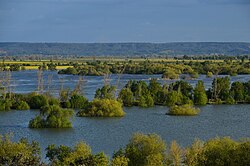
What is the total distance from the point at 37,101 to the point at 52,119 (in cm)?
1059

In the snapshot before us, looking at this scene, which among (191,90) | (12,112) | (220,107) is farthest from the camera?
(191,90)

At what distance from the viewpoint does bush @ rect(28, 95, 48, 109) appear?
47.5 meters

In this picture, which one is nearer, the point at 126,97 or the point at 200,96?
the point at 126,97

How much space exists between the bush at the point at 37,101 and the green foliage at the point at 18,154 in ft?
83.4

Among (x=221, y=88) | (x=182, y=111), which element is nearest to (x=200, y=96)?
(x=221, y=88)

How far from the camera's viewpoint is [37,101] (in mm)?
47781

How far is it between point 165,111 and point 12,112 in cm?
1160

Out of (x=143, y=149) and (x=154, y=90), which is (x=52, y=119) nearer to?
Result: (x=143, y=149)

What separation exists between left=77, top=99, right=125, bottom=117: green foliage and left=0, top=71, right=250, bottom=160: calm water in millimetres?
903

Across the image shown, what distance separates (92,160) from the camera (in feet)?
65.0

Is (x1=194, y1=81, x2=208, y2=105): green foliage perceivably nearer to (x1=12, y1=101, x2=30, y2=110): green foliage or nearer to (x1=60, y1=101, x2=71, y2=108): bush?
(x1=60, y1=101, x2=71, y2=108): bush

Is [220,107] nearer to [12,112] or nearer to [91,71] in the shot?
[12,112]

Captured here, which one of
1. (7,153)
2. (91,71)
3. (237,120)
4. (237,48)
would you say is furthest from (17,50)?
(7,153)

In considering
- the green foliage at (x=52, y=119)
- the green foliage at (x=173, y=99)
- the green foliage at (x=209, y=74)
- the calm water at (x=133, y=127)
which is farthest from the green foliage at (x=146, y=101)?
the green foliage at (x=209, y=74)
